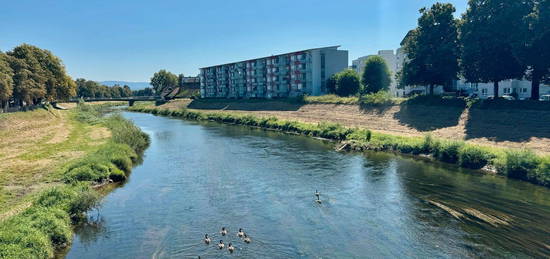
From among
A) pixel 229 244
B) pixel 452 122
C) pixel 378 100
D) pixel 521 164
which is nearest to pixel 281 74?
pixel 378 100

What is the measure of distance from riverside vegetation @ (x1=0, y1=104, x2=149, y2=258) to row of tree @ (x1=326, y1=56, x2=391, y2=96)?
6279cm

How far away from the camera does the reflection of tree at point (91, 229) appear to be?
20.5 meters

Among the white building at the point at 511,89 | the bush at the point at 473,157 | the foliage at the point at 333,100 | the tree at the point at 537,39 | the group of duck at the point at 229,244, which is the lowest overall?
the group of duck at the point at 229,244

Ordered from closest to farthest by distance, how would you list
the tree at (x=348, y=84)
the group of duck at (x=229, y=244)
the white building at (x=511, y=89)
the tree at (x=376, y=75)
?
1. the group of duck at (x=229, y=244)
2. the white building at (x=511, y=89)
3. the tree at (x=376, y=75)
4. the tree at (x=348, y=84)

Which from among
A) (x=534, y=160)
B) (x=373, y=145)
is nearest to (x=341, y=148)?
(x=373, y=145)

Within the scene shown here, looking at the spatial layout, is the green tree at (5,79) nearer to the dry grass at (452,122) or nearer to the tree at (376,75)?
the dry grass at (452,122)

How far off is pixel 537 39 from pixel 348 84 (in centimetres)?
4794

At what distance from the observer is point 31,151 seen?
42.7 metres

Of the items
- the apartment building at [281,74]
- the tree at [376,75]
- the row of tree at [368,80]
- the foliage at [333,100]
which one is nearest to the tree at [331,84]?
the row of tree at [368,80]

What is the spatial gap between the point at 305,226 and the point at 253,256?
184 inches

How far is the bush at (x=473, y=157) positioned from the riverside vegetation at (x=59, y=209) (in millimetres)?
31586

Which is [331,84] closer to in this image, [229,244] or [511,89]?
[511,89]

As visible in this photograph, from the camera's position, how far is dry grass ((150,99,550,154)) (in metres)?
40.8

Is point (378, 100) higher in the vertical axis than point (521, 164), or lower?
higher
